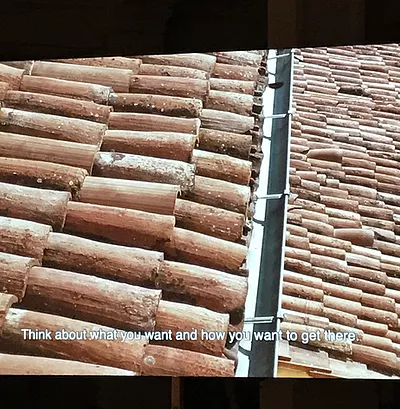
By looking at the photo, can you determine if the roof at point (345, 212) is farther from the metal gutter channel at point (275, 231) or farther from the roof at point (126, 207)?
the roof at point (126, 207)

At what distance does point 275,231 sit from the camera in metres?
1.77

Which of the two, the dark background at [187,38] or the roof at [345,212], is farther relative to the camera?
the dark background at [187,38]

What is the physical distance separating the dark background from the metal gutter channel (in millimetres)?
147

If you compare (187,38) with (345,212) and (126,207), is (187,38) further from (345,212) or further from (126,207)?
(345,212)

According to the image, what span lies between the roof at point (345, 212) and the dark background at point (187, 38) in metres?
0.14

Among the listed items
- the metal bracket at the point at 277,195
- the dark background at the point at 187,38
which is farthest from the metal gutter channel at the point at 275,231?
the dark background at the point at 187,38

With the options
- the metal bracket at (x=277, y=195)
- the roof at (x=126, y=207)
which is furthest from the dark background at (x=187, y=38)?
the metal bracket at (x=277, y=195)

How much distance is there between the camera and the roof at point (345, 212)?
5.58 ft

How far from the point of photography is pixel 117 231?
5.85ft

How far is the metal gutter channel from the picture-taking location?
1715mm

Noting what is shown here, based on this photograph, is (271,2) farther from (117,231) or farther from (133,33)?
(117,231)

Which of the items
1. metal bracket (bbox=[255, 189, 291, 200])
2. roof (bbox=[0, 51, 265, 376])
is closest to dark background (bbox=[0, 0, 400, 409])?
roof (bbox=[0, 51, 265, 376])

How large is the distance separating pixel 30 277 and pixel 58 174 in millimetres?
286

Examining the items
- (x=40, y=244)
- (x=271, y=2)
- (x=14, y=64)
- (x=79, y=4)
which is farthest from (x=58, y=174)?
(x=271, y=2)
